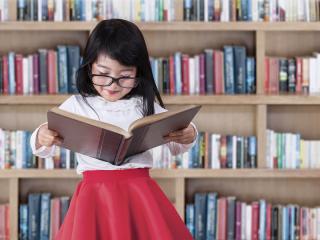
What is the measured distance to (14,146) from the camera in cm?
343

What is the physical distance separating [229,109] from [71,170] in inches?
28.7

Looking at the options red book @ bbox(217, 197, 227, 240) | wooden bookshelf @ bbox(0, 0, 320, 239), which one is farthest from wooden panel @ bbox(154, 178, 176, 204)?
red book @ bbox(217, 197, 227, 240)

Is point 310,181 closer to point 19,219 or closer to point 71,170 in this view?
point 71,170

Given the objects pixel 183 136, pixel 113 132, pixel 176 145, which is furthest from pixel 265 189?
pixel 113 132

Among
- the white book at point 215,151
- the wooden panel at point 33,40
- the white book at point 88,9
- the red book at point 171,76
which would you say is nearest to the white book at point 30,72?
the wooden panel at point 33,40

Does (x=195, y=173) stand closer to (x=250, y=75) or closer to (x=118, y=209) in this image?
(x=250, y=75)

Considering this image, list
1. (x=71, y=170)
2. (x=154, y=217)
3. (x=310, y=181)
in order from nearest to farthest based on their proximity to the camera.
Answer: (x=154, y=217)
(x=71, y=170)
(x=310, y=181)

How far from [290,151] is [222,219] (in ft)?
1.33

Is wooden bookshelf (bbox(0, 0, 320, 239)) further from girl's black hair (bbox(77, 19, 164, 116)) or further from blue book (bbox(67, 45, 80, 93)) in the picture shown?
girl's black hair (bbox(77, 19, 164, 116))

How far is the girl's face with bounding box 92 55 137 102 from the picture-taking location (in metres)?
1.95

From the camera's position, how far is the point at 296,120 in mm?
3574

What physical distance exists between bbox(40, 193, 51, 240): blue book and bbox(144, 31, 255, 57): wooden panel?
0.76 meters

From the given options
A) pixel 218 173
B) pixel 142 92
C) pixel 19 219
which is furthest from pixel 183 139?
pixel 19 219


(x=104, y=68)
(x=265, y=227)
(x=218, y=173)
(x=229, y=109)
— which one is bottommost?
(x=265, y=227)
